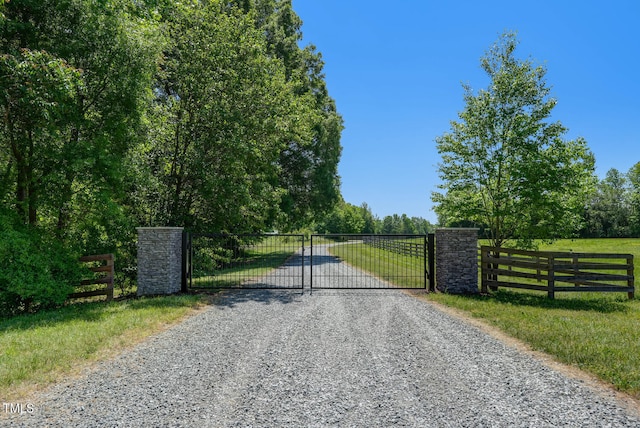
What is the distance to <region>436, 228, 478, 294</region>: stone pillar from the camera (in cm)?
1011

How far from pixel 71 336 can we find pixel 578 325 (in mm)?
8809

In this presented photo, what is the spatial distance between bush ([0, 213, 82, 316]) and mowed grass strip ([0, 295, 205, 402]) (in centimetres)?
57

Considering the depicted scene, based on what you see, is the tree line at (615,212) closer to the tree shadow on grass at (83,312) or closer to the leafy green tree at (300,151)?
the leafy green tree at (300,151)

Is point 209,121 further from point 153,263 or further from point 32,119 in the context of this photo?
point 153,263

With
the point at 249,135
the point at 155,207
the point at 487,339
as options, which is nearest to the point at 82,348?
the point at 487,339

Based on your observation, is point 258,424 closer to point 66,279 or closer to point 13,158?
point 66,279

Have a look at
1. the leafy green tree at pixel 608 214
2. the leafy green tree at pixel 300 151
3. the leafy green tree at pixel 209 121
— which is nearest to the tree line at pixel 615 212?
the leafy green tree at pixel 608 214

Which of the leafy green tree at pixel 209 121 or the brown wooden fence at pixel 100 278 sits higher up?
the leafy green tree at pixel 209 121

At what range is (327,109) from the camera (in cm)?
3067

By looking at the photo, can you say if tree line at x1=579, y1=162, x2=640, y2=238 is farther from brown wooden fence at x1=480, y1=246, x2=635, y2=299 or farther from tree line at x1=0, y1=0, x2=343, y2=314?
tree line at x1=0, y1=0, x2=343, y2=314

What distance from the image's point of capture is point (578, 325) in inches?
260

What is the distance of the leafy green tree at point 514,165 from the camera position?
1037cm

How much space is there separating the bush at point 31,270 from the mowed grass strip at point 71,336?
22.3 inches

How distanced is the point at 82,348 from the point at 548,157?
38.7 ft
